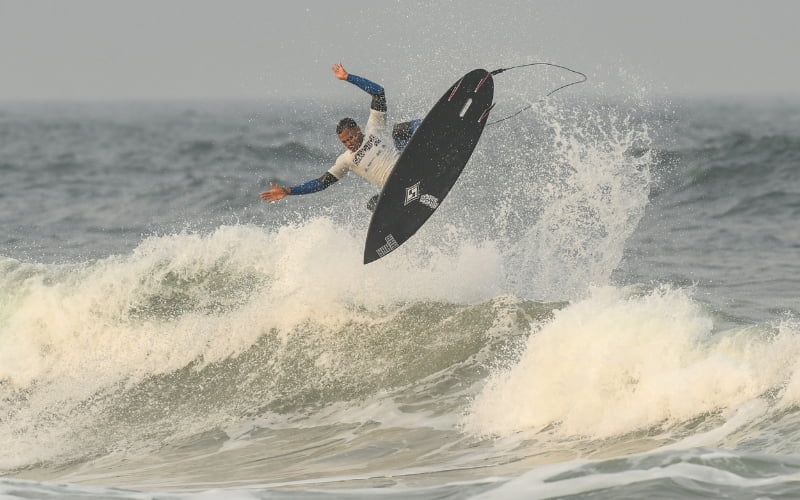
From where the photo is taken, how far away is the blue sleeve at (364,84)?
976 centimetres

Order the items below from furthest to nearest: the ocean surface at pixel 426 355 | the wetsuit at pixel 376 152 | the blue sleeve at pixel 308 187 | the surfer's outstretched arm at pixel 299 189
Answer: the wetsuit at pixel 376 152 < the blue sleeve at pixel 308 187 < the surfer's outstretched arm at pixel 299 189 < the ocean surface at pixel 426 355

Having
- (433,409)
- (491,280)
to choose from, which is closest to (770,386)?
(433,409)

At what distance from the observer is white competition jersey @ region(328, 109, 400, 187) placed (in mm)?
10094

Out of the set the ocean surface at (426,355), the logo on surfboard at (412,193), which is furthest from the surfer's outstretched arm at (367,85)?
the ocean surface at (426,355)

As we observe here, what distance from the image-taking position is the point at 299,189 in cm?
991

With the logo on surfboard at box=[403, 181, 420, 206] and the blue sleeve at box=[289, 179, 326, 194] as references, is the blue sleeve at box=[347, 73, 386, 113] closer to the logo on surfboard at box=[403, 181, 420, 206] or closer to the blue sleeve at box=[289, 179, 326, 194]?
the logo on surfboard at box=[403, 181, 420, 206]

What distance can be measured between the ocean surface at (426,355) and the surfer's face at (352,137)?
1907mm

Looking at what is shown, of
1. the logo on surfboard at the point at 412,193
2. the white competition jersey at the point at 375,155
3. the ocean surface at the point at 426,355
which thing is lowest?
the ocean surface at the point at 426,355

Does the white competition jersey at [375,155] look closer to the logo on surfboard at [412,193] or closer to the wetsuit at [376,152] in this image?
the wetsuit at [376,152]

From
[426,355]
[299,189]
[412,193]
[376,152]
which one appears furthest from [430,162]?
[426,355]

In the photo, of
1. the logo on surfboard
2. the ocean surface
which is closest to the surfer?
the logo on surfboard

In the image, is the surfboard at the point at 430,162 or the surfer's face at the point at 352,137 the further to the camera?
the surfboard at the point at 430,162

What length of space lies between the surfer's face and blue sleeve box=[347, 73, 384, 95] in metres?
0.40

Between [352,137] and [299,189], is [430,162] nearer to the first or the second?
[352,137]
